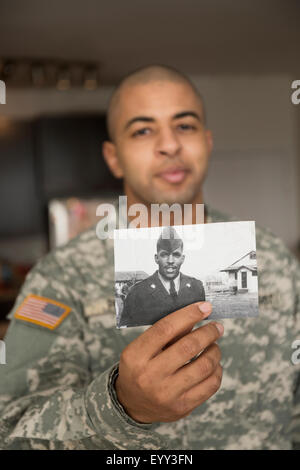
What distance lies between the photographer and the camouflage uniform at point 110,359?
68cm

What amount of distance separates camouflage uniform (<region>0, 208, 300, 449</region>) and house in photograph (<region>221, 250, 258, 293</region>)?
0.26 metres

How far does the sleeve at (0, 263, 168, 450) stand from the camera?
565 mm

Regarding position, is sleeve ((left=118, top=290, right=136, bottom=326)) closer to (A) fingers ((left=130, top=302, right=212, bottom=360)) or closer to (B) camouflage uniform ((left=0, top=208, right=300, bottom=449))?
(A) fingers ((left=130, top=302, right=212, bottom=360))

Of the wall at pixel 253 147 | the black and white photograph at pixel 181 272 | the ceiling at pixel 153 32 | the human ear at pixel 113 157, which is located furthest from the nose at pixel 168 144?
the wall at pixel 253 147

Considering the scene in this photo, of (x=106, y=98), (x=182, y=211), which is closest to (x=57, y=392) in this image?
(x=182, y=211)

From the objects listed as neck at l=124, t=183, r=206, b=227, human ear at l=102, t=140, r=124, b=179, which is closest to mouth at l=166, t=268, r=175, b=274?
neck at l=124, t=183, r=206, b=227

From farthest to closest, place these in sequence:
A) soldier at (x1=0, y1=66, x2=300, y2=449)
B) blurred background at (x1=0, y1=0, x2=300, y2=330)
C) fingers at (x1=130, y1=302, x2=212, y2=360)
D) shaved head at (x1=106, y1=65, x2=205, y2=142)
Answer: blurred background at (x1=0, y1=0, x2=300, y2=330) < shaved head at (x1=106, y1=65, x2=205, y2=142) < soldier at (x1=0, y1=66, x2=300, y2=449) < fingers at (x1=130, y1=302, x2=212, y2=360)

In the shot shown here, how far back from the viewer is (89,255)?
0.82 m

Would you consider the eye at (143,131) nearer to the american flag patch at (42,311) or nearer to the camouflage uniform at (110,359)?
the camouflage uniform at (110,359)

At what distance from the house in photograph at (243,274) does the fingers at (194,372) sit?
0.08 metres

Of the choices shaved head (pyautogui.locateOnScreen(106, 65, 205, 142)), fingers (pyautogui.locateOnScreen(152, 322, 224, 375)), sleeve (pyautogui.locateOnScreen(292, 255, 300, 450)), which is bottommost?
sleeve (pyautogui.locateOnScreen(292, 255, 300, 450))

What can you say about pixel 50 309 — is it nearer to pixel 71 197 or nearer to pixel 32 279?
pixel 32 279

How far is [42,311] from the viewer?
28.2 inches

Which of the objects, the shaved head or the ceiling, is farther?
the ceiling
